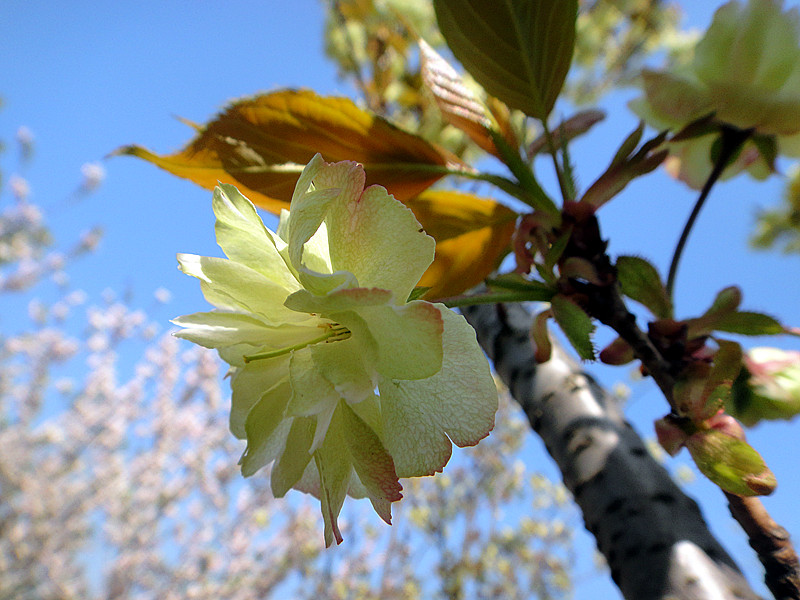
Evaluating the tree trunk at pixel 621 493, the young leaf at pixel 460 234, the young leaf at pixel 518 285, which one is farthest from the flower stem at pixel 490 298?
the tree trunk at pixel 621 493

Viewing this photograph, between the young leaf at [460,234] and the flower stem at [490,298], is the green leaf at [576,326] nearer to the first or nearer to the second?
the flower stem at [490,298]

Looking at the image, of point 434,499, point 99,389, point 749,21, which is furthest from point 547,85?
point 99,389

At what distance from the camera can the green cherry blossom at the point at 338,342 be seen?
0.77ft

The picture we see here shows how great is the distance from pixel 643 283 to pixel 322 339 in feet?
0.85

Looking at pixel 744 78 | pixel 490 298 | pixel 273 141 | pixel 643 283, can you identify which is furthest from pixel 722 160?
pixel 273 141

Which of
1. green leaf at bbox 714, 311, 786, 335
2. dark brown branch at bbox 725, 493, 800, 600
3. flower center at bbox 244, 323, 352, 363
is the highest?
flower center at bbox 244, 323, 352, 363

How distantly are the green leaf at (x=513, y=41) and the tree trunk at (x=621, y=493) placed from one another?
1.08 ft

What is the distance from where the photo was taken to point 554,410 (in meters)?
0.56

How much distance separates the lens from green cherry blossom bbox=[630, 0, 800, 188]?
423 mm

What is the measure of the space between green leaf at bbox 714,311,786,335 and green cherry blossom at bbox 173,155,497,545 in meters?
0.24

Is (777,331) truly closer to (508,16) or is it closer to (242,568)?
(508,16)

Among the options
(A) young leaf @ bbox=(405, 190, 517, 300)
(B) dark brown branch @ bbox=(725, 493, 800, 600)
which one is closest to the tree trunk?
(B) dark brown branch @ bbox=(725, 493, 800, 600)

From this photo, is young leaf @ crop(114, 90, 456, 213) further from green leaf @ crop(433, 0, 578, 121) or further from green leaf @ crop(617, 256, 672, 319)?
green leaf @ crop(617, 256, 672, 319)

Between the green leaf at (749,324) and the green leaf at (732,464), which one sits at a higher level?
the green leaf at (749,324)
